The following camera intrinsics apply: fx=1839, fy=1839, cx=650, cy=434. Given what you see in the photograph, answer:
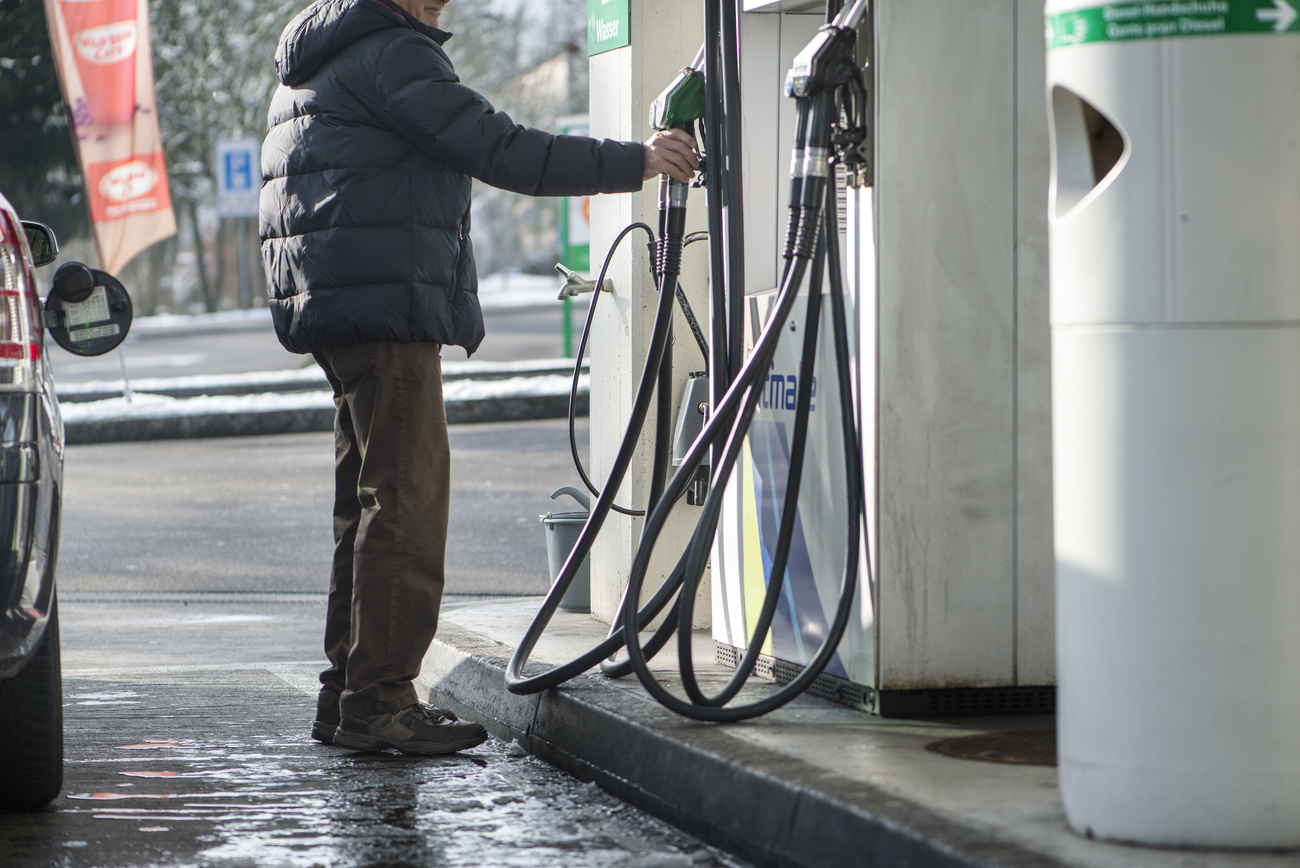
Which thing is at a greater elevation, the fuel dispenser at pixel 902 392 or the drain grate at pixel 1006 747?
the fuel dispenser at pixel 902 392

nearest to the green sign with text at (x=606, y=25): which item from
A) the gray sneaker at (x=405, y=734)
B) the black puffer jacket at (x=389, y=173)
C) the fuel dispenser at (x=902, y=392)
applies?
the black puffer jacket at (x=389, y=173)

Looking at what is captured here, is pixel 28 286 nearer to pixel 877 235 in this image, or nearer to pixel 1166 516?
pixel 877 235

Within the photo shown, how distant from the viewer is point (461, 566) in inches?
331

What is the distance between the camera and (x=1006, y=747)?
3.65m

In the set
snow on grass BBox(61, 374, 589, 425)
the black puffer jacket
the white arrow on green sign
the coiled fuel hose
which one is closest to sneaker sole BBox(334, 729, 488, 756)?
the coiled fuel hose

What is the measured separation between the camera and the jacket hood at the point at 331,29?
422 centimetres

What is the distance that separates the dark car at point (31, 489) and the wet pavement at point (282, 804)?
155mm

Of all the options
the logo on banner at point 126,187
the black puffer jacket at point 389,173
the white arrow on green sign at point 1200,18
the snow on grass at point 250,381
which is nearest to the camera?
the white arrow on green sign at point 1200,18

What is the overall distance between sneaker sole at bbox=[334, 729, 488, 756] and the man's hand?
4.66 ft

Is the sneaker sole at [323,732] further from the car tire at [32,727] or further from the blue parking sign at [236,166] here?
the blue parking sign at [236,166]

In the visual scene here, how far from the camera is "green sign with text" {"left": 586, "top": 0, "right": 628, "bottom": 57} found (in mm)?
5312

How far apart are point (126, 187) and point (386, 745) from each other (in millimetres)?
12948

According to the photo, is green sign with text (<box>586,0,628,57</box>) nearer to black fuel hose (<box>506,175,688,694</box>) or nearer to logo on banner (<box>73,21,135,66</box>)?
black fuel hose (<box>506,175,688,694</box>)

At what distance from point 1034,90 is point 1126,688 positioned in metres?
1.58
